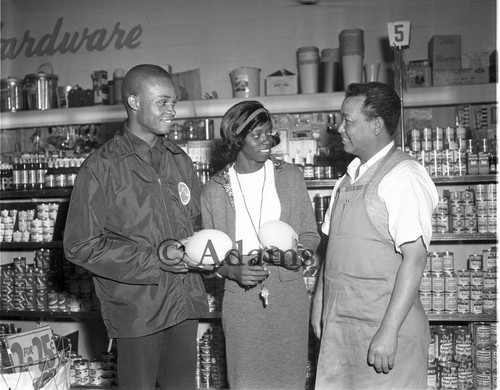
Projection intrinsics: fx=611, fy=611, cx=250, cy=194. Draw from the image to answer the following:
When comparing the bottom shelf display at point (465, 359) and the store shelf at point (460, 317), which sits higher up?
the store shelf at point (460, 317)

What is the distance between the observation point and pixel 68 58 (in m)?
5.66

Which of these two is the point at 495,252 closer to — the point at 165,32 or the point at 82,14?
the point at 165,32

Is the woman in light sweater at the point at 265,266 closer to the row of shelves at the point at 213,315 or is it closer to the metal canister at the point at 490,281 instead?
the row of shelves at the point at 213,315

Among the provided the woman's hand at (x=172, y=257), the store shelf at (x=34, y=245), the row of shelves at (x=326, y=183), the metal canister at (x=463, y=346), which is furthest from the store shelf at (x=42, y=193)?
the metal canister at (x=463, y=346)

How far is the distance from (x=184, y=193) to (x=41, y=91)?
281cm

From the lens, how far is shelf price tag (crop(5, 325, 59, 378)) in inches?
111

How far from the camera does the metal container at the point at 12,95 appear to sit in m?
5.02

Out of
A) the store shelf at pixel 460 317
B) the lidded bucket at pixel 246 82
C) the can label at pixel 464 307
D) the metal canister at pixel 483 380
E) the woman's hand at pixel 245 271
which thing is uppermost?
the lidded bucket at pixel 246 82

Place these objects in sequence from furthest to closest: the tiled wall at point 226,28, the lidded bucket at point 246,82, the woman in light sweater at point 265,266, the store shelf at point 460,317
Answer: the tiled wall at point 226,28 < the lidded bucket at point 246,82 < the store shelf at point 460,317 < the woman in light sweater at point 265,266

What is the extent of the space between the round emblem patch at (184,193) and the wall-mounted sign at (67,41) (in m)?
3.15

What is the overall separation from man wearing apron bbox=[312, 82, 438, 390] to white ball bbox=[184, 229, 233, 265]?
1.70 feet

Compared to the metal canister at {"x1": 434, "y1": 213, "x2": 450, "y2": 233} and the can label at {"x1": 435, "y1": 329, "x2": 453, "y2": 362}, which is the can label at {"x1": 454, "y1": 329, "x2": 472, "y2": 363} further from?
the metal canister at {"x1": 434, "y1": 213, "x2": 450, "y2": 233}

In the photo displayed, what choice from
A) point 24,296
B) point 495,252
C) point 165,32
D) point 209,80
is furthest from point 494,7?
point 24,296

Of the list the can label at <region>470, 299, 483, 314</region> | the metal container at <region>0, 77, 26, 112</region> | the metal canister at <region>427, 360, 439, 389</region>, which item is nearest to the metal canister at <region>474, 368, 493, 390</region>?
the metal canister at <region>427, 360, 439, 389</region>
